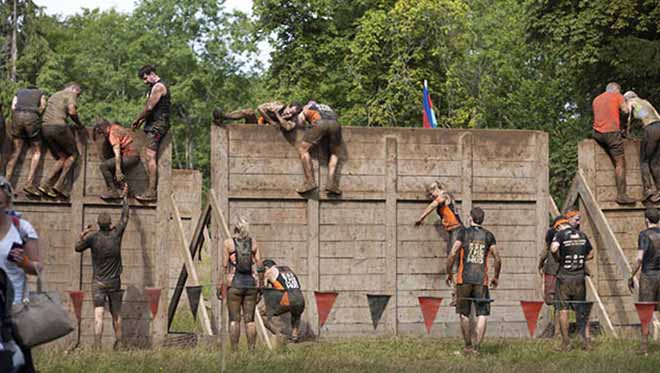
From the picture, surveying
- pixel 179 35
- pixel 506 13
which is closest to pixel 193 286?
pixel 506 13

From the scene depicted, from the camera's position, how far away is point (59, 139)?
16.8m

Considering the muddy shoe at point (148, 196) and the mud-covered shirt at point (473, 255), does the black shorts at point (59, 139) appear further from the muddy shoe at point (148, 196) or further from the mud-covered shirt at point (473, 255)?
the mud-covered shirt at point (473, 255)

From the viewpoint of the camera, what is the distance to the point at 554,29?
3194 centimetres

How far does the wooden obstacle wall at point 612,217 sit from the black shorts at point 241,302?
709cm

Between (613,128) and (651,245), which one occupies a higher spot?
(613,128)

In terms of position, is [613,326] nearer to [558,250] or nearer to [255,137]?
[558,250]

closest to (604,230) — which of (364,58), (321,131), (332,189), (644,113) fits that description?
(644,113)

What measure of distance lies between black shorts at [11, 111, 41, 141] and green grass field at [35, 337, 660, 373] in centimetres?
351

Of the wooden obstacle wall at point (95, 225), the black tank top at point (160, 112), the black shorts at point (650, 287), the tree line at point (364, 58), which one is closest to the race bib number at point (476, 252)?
the black shorts at point (650, 287)

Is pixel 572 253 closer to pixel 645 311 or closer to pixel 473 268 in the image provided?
pixel 645 311

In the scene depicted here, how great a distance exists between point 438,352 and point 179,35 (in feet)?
157

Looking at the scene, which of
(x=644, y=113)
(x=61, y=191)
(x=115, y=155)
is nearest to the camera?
(x=61, y=191)

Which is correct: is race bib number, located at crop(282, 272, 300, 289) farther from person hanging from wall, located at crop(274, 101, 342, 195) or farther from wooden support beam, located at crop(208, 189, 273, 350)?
person hanging from wall, located at crop(274, 101, 342, 195)

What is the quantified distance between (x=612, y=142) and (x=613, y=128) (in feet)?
0.82
